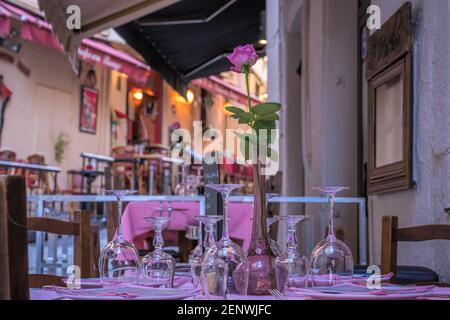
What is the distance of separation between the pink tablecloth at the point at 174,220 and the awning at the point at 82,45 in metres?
3.20

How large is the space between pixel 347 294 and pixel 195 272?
393 millimetres

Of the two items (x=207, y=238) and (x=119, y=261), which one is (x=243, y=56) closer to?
(x=207, y=238)

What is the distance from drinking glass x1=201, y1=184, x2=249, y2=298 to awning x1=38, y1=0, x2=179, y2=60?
3984 mm

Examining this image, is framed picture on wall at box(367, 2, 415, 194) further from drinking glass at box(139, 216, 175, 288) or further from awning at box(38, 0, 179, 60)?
awning at box(38, 0, 179, 60)

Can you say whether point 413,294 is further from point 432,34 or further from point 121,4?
point 121,4

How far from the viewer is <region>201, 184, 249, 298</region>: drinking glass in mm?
1315

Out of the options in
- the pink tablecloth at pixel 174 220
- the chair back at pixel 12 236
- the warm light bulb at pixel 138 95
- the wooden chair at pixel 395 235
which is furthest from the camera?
the warm light bulb at pixel 138 95

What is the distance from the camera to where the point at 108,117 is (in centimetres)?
1437

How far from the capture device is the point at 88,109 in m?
13.6

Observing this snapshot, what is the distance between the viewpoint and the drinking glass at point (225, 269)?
1.32 meters

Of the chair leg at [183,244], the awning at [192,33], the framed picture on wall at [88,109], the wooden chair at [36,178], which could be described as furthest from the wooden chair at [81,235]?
the framed picture on wall at [88,109]

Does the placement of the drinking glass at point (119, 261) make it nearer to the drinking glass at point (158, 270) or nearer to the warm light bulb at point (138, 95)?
the drinking glass at point (158, 270)

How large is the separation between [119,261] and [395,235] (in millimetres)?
1000
